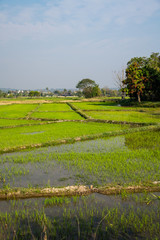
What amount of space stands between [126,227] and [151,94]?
2493 cm

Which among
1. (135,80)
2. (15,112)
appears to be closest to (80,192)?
(15,112)

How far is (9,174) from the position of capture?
4.91 metres

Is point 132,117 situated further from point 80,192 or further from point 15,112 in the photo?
point 15,112

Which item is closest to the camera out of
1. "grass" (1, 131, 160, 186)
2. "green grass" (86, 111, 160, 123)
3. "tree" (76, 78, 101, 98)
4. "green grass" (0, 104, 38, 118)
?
"grass" (1, 131, 160, 186)

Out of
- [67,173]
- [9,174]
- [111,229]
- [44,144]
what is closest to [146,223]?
[111,229]

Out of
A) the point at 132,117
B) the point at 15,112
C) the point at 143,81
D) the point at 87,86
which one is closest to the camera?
the point at 132,117

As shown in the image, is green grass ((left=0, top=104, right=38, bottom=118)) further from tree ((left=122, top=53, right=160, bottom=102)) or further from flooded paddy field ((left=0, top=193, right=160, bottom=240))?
flooded paddy field ((left=0, top=193, right=160, bottom=240))

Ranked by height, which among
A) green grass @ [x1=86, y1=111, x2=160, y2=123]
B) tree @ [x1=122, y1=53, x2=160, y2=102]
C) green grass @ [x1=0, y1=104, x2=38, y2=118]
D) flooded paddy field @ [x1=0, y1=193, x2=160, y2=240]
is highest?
tree @ [x1=122, y1=53, x2=160, y2=102]

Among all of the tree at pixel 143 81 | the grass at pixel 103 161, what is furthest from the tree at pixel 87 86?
the grass at pixel 103 161

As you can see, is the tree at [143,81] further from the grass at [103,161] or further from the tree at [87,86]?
the tree at [87,86]

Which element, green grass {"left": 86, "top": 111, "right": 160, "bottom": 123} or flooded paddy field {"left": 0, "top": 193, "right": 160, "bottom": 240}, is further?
green grass {"left": 86, "top": 111, "right": 160, "bottom": 123}

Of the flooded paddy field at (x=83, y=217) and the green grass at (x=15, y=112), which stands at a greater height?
the green grass at (x=15, y=112)

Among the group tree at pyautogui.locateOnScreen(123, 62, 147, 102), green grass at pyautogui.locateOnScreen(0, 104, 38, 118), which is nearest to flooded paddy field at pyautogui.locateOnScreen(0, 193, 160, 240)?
green grass at pyautogui.locateOnScreen(0, 104, 38, 118)

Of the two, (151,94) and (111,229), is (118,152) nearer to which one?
(111,229)
